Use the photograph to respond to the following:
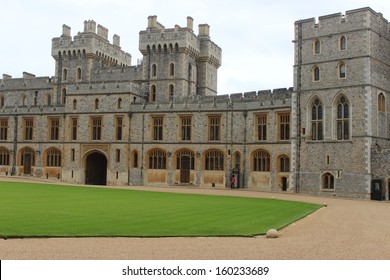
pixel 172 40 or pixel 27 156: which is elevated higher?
pixel 172 40

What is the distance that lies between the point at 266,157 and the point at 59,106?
22.5 meters

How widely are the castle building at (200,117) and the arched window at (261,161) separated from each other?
93 mm

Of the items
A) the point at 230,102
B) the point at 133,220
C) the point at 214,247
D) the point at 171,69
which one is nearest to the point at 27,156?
the point at 171,69

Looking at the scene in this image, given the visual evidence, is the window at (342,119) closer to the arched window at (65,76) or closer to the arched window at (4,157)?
the arched window at (65,76)

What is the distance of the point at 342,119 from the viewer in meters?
34.8

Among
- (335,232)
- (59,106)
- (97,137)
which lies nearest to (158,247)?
(335,232)

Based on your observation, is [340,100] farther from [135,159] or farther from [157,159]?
[135,159]

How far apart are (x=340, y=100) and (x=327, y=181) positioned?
6037mm

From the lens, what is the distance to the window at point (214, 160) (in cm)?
4306

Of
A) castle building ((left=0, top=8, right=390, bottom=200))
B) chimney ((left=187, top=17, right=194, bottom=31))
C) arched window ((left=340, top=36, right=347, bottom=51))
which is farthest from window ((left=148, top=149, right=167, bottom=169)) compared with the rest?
arched window ((left=340, top=36, right=347, bottom=51))

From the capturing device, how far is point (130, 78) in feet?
171

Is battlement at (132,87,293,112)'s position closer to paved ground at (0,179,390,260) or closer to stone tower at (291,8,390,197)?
stone tower at (291,8,390,197)

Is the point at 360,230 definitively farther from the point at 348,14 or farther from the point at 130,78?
the point at 130,78

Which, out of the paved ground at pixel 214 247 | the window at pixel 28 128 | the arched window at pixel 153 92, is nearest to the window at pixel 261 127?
the arched window at pixel 153 92
